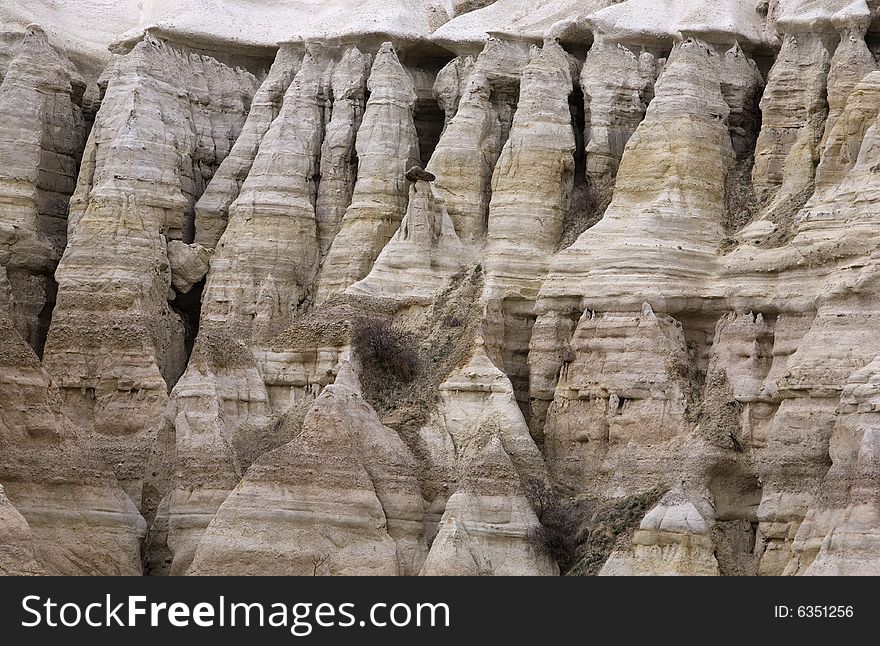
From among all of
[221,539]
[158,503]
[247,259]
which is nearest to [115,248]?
[247,259]

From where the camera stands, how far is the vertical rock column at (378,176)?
6956 cm

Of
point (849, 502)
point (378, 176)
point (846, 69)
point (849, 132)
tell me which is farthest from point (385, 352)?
point (849, 502)

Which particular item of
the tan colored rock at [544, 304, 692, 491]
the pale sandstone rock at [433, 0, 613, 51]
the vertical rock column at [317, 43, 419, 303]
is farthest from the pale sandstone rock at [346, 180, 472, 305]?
the pale sandstone rock at [433, 0, 613, 51]

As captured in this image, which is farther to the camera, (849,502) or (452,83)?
(452,83)

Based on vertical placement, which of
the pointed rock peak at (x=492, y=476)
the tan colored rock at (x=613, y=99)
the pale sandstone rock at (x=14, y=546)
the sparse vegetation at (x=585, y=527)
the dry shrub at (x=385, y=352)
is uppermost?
the tan colored rock at (x=613, y=99)

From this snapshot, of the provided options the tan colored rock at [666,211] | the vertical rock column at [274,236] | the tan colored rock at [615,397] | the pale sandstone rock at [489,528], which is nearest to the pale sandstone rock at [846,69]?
the tan colored rock at [666,211]

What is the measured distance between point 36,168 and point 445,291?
12326mm

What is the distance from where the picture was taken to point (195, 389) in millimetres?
66438

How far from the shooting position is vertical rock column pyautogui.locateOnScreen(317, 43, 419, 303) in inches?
2739

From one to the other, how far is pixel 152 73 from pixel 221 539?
16813 mm

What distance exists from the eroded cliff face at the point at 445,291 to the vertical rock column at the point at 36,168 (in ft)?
0.31

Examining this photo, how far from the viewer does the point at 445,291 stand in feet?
220

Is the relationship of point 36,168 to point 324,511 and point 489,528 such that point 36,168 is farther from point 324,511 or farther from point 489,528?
point 489,528

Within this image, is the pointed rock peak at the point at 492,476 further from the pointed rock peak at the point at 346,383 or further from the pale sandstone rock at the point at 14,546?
the pale sandstone rock at the point at 14,546
